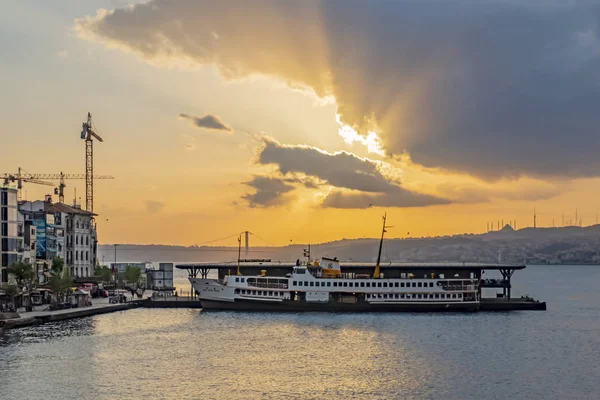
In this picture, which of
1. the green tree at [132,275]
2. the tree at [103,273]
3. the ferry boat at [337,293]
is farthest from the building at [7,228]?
the green tree at [132,275]

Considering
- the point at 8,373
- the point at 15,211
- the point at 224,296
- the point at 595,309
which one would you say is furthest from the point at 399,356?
the point at 595,309

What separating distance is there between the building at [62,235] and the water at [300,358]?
2978cm

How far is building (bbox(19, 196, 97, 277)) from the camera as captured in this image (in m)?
140

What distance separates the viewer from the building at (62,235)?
5502 inches

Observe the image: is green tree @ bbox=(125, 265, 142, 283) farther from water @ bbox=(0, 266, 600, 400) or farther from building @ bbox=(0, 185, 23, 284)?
water @ bbox=(0, 266, 600, 400)

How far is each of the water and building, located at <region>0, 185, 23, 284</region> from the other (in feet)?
54.0

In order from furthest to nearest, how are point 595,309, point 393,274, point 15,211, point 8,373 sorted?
point 595,309 < point 393,274 < point 15,211 < point 8,373

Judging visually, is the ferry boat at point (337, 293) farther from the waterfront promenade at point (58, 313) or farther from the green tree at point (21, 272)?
the green tree at point (21, 272)

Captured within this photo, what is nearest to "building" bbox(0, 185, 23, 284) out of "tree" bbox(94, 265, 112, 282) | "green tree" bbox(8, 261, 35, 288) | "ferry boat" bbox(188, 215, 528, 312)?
"green tree" bbox(8, 261, 35, 288)

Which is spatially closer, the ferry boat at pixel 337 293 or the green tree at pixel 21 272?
the green tree at pixel 21 272

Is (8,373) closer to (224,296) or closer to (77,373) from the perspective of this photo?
(77,373)

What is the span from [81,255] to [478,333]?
89552 mm

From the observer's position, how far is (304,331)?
102375 mm

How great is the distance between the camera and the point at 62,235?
506 ft
